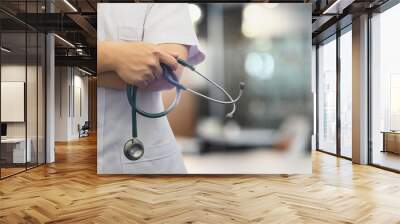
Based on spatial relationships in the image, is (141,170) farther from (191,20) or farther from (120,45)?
(191,20)

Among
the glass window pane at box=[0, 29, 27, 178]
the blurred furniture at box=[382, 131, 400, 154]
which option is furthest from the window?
the glass window pane at box=[0, 29, 27, 178]

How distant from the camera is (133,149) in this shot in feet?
20.0

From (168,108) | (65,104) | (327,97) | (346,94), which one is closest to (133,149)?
(168,108)

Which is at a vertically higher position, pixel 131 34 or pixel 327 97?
pixel 131 34

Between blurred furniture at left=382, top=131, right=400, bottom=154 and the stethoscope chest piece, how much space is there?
4.64m

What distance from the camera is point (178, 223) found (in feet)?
12.2

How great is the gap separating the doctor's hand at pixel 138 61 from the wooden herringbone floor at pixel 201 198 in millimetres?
1629

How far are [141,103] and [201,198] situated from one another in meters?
1.96

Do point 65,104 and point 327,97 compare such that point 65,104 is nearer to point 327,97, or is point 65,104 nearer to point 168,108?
point 327,97

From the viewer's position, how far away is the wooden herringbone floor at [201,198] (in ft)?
12.8

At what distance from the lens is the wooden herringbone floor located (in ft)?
12.8

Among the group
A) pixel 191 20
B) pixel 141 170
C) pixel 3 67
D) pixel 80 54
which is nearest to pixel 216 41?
pixel 191 20

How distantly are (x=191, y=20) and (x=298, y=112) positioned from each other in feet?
7.48

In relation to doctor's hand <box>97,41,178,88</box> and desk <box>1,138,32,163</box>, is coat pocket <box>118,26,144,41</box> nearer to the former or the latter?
doctor's hand <box>97,41,178,88</box>
